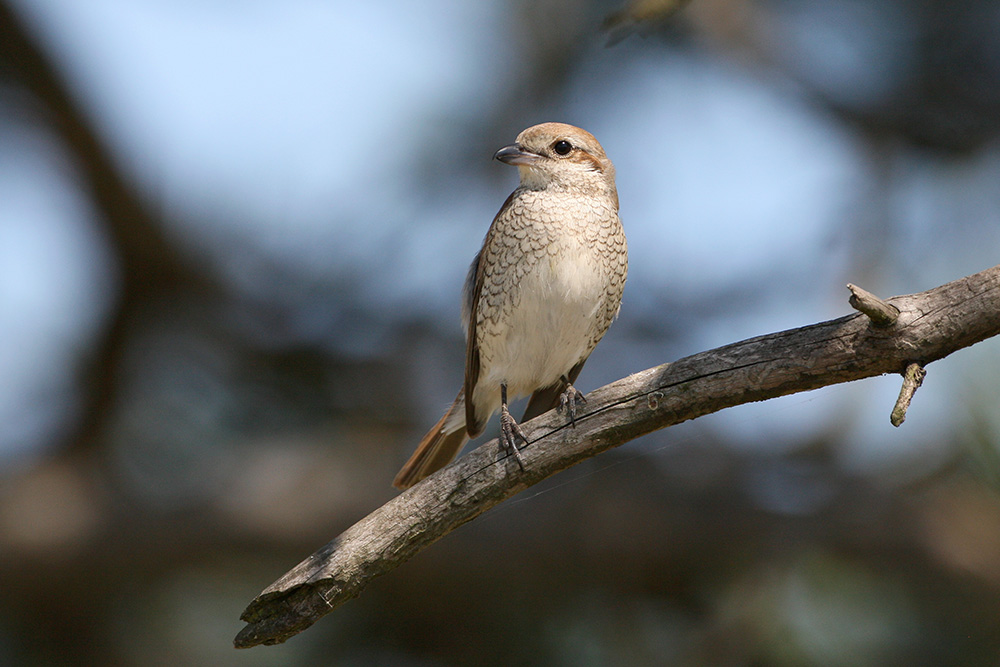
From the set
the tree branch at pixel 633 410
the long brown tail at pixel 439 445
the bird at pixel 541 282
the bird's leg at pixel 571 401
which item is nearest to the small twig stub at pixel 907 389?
the tree branch at pixel 633 410

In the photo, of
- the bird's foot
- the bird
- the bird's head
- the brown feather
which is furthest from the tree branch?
the bird's head

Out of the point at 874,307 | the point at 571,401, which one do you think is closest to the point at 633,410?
the point at 571,401

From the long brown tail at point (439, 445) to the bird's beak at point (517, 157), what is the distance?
1034mm

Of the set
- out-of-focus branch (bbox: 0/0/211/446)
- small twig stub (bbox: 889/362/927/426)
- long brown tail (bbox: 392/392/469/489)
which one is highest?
out-of-focus branch (bbox: 0/0/211/446)

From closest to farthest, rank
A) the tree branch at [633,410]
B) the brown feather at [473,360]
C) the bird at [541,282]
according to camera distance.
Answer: the tree branch at [633,410] < the bird at [541,282] < the brown feather at [473,360]

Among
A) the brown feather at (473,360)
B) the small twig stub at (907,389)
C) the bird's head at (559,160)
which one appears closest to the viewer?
the small twig stub at (907,389)

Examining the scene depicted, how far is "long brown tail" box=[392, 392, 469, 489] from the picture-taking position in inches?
147

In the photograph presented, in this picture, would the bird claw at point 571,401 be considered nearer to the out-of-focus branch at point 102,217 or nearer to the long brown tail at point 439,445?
the long brown tail at point 439,445

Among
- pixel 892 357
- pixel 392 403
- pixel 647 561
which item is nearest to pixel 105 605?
pixel 392 403

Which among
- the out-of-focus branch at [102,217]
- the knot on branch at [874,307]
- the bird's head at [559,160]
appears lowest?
the knot on branch at [874,307]

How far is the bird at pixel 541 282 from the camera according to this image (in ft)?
11.0

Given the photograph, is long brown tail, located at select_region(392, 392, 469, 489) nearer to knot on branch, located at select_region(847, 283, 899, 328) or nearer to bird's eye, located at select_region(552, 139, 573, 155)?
Answer: bird's eye, located at select_region(552, 139, 573, 155)

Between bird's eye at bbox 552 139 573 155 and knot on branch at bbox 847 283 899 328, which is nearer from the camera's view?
knot on branch at bbox 847 283 899 328

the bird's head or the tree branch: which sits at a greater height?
the bird's head
